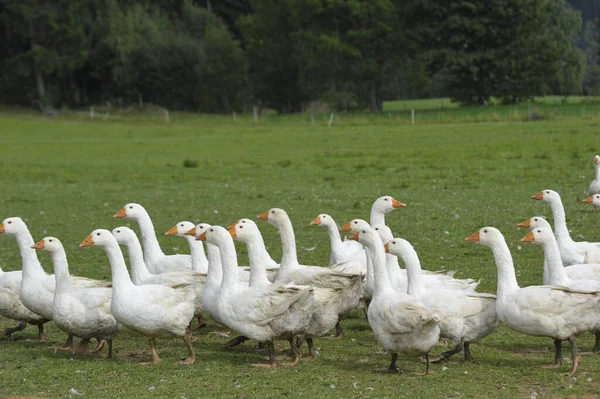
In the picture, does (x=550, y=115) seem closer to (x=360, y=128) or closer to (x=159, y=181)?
(x=360, y=128)

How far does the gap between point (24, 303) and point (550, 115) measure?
123ft

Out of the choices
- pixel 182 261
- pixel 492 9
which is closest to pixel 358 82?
pixel 492 9

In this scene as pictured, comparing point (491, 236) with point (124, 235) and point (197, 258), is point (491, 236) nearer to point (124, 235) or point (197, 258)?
point (197, 258)

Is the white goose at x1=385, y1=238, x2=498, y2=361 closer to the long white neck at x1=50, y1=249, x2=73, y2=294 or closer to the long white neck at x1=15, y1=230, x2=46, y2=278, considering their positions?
the long white neck at x1=50, y1=249, x2=73, y2=294

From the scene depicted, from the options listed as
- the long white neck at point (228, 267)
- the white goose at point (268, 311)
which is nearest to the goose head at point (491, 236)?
the white goose at point (268, 311)

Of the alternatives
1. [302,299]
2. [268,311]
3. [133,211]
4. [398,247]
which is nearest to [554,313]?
[398,247]

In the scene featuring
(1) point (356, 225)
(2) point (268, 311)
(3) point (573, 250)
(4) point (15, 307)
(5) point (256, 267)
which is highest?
(1) point (356, 225)

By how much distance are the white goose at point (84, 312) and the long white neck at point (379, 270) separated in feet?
10.1

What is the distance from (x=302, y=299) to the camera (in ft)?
30.2

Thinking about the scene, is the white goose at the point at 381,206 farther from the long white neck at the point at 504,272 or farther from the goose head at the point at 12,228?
the goose head at the point at 12,228

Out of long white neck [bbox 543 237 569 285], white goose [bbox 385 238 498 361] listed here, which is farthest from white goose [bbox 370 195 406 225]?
white goose [bbox 385 238 498 361]

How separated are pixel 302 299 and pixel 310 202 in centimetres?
1194

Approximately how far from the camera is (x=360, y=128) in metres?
46.2

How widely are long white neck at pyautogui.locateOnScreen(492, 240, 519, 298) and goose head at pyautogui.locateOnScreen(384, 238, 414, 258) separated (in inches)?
37.8
